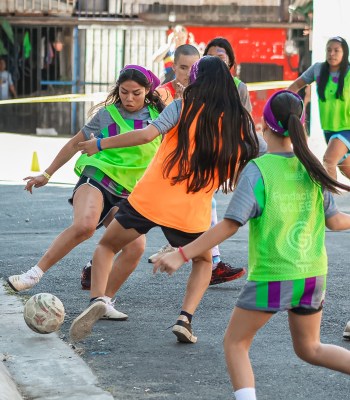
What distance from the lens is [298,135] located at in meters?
5.22

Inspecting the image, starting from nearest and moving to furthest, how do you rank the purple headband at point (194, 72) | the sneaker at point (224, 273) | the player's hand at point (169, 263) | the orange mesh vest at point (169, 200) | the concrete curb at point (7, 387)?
1. the player's hand at point (169, 263)
2. the concrete curb at point (7, 387)
3. the purple headband at point (194, 72)
4. the orange mesh vest at point (169, 200)
5. the sneaker at point (224, 273)

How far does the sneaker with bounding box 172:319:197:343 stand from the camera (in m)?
7.02

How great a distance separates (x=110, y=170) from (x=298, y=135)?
2754mm

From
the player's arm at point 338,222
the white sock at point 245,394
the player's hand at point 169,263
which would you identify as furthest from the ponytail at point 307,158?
the white sock at point 245,394

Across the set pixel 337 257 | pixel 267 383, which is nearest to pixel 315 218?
pixel 267 383

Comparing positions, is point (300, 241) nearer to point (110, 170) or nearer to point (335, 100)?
point (110, 170)

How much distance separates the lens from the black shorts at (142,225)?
7.05 m

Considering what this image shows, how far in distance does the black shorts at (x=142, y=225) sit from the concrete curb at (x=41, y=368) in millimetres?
787

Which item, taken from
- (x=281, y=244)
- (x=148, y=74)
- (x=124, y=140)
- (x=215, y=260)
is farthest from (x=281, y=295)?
(x=215, y=260)

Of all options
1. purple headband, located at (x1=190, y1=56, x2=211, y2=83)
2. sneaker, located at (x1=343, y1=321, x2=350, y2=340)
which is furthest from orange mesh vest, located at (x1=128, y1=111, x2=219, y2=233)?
sneaker, located at (x1=343, y1=321, x2=350, y2=340)

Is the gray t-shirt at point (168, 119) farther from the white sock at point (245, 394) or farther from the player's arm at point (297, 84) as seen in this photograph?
the player's arm at point (297, 84)

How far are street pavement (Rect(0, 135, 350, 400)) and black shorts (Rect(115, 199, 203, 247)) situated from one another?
0.61 metres

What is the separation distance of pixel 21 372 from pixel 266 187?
1.91m

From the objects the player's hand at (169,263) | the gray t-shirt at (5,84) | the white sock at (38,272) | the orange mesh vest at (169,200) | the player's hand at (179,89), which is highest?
the player's hand at (179,89)
